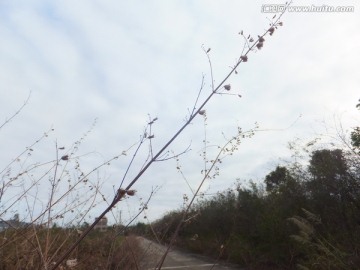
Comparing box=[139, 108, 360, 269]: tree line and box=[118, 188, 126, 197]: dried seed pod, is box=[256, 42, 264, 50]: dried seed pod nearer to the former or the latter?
box=[118, 188, 126, 197]: dried seed pod

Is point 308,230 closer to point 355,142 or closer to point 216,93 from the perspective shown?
point 355,142

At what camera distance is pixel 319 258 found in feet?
25.5

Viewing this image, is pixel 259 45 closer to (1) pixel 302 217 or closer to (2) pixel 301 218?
(2) pixel 301 218

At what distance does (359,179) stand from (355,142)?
0.98m

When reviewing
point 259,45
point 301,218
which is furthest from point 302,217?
point 259,45

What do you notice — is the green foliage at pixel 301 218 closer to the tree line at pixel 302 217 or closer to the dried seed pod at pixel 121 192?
the tree line at pixel 302 217

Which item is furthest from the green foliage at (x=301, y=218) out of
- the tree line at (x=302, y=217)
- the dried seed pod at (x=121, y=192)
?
the dried seed pod at (x=121, y=192)

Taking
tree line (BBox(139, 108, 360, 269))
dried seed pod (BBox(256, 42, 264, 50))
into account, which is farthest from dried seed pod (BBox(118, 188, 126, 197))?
tree line (BBox(139, 108, 360, 269))

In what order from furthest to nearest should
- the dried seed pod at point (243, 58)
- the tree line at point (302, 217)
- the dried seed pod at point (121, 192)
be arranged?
the tree line at point (302, 217) → the dried seed pod at point (243, 58) → the dried seed pod at point (121, 192)

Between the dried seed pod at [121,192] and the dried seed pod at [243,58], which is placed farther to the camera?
the dried seed pod at [243,58]

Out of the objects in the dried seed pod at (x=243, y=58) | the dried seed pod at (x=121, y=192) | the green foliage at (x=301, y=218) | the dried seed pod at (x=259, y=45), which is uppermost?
the green foliage at (x=301, y=218)

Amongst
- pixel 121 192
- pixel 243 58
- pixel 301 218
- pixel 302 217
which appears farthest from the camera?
pixel 302 217

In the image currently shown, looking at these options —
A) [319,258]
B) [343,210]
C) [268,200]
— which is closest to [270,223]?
[268,200]

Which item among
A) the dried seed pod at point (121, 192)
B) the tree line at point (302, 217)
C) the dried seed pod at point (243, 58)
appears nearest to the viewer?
the dried seed pod at point (121, 192)
